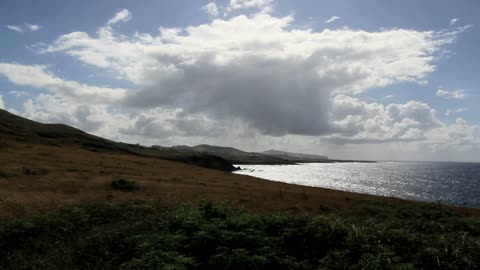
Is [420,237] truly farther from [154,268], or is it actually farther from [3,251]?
[3,251]

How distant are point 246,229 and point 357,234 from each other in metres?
4.19

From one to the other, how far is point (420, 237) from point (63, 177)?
101ft

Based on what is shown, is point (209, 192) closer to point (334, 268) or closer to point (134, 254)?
point (134, 254)

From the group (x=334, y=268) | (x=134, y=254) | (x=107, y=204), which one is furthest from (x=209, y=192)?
(x=334, y=268)

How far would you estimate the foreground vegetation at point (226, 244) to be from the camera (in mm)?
11492

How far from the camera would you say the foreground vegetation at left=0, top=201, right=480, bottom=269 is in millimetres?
11492

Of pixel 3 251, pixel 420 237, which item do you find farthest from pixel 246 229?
pixel 3 251

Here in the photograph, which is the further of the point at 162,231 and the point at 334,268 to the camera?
the point at 162,231

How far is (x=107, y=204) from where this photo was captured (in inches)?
776

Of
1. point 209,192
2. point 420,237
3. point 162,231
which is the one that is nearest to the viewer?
point 420,237

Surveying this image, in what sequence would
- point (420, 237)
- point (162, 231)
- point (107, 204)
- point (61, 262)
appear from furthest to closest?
point (107, 204) → point (162, 231) → point (420, 237) → point (61, 262)

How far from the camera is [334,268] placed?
11.0m

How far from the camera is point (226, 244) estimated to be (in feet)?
43.0

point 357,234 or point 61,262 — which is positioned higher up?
point 357,234
